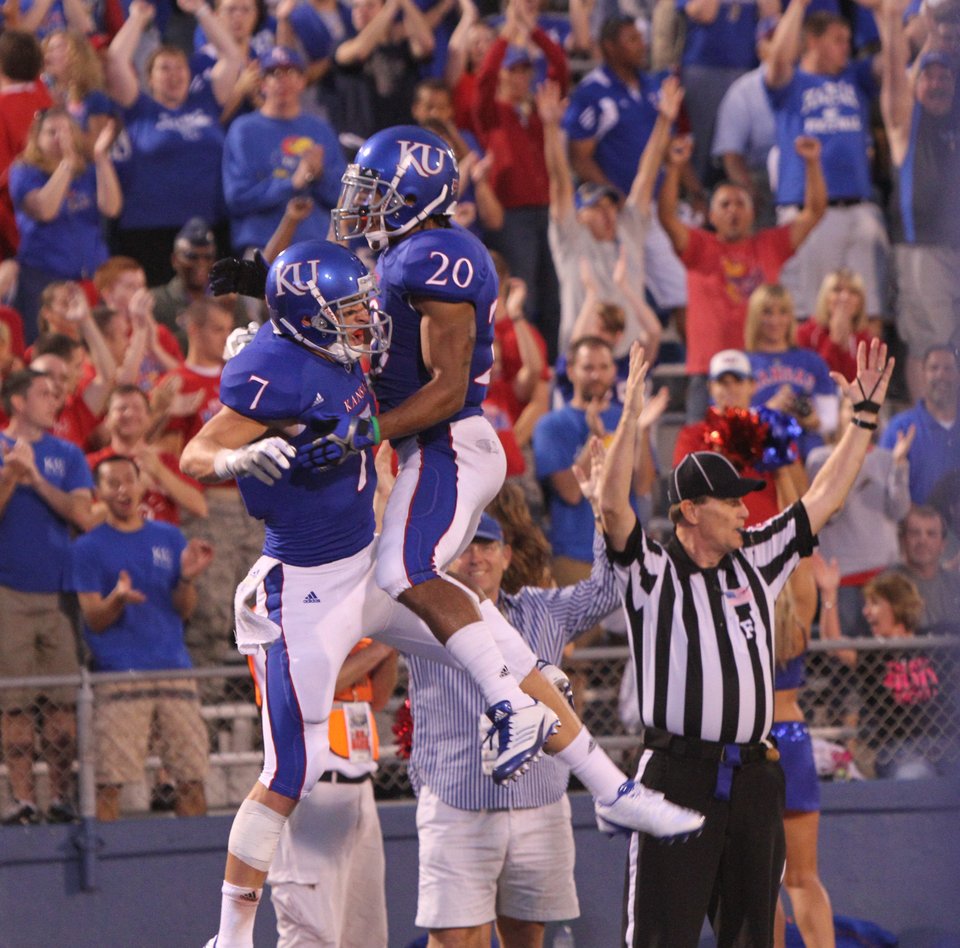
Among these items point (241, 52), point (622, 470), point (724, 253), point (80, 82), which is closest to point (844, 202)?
point (724, 253)

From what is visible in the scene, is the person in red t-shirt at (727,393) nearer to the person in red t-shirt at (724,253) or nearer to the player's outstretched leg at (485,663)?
the person in red t-shirt at (724,253)

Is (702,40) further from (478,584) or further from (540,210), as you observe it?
(478,584)

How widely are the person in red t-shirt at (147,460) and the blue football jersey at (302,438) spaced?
2.85 meters

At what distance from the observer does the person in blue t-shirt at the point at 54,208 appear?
912 centimetres

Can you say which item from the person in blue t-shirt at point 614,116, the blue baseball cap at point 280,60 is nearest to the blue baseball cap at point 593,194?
the person in blue t-shirt at point 614,116

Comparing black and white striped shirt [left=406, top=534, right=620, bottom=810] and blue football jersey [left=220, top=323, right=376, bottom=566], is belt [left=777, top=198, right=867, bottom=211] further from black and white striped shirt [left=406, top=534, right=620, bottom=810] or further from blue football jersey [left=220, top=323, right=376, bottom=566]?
blue football jersey [left=220, top=323, right=376, bottom=566]

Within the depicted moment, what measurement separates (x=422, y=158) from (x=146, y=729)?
2926mm

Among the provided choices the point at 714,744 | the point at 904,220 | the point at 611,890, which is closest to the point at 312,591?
the point at 714,744

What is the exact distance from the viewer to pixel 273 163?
9719 millimetres

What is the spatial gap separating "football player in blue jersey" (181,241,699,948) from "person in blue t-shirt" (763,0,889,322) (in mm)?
5947

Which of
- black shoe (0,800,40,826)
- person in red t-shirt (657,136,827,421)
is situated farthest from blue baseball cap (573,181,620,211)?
black shoe (0,800,40,826)

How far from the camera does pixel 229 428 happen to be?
15.3ft

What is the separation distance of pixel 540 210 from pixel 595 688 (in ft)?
11.5

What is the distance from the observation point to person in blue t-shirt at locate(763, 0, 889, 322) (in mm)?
10359
